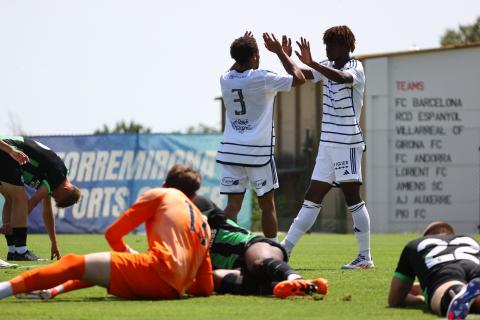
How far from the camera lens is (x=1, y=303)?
8.48m

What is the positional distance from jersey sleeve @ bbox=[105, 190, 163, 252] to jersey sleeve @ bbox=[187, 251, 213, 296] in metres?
0.66

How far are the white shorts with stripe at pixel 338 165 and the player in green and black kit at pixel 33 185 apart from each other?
2925 mm

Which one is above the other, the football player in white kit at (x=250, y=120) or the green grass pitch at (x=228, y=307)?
the football player in white kit at (x=250, y=120)

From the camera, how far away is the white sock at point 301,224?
40.6ft

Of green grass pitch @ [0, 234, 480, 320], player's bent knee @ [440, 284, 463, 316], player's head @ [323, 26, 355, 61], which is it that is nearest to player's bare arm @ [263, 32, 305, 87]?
player's head @ [323, 26, 355, 61]

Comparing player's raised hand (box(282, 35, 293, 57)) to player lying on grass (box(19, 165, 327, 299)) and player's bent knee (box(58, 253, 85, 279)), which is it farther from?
player's bent knee (box(58, 253, 85, 279))

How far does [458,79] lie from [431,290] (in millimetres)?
29576

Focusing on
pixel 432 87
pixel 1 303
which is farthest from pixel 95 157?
pixel 1 303

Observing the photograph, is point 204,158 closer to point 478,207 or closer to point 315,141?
point 315,141

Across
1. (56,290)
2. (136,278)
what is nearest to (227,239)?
(136,278)

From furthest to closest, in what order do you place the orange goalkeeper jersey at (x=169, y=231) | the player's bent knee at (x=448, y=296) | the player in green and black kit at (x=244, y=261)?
1. the player in green and black kit at (x=244, y=261)
2. the orange goalkeeper jersey at (x=169, y=231)
3. the player's bent knee at (x=448, y=296)

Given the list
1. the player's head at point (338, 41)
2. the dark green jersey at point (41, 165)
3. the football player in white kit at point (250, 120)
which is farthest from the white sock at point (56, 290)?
the dark green jersey at point (41, 165)

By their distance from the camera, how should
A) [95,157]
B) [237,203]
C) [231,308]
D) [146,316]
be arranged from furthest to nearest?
1. [95,157]
2. [237,203]
3. [231,308]
4. [146,316]

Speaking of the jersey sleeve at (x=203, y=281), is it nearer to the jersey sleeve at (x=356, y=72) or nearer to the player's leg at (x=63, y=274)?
the player's leg at (x=63, y=274)
